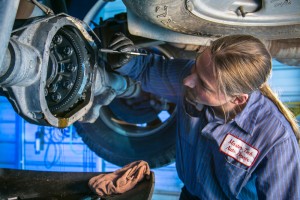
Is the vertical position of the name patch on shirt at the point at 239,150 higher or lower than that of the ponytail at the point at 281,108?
lower

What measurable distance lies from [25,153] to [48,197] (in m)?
3.15

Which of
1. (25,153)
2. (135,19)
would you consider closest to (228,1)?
(135,19)

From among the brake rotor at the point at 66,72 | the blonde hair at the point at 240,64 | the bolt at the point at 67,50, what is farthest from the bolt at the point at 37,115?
the blonde hair at the point at 240,64

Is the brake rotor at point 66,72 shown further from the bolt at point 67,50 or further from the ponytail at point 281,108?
the ponytail at point 281,108

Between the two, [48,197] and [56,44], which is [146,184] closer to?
[48,197]

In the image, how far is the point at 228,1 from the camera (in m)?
0.93

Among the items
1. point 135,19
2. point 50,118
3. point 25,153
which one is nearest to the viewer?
point 50,118

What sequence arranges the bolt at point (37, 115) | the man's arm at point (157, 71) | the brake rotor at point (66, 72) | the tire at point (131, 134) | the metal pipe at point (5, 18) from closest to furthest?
the metal pipe at point (5, 18) → the bolt at point (37, 115) → the brake rotor at point (66, 72) → the man's arm at point (157, 71) → the tire at point (131, 134)

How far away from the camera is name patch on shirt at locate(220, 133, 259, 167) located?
892mm

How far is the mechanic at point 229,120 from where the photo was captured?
0.82 m

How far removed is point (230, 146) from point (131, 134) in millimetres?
854

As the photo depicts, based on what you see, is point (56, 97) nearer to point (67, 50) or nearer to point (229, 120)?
point (67, 50)

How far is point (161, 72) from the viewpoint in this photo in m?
1.08

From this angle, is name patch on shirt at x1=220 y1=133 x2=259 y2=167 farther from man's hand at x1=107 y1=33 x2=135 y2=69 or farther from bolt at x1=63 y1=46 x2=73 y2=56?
bolt at x1=63 y1=46 x2=73 y2=56
